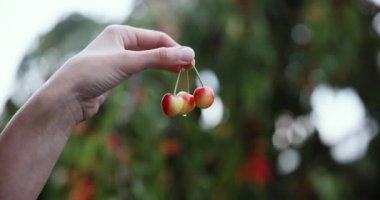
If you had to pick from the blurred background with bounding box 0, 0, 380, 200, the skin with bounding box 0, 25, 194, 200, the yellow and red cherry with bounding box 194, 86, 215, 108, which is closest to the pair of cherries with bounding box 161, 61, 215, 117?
the yellow and red cherry with bounding box 194, 86, 215, 108

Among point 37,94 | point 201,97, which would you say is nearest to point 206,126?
point 201,97

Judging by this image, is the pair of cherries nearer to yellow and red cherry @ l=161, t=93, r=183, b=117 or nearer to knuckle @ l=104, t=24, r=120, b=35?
yellow and red cherry @ l=161, t=93, r=183, b=117

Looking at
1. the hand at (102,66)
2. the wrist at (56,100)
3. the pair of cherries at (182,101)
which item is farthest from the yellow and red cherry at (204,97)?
the wrist at (56,100)

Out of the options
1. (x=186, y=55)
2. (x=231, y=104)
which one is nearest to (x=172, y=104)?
(x=186, y=55)

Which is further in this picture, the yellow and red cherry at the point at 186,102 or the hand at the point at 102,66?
the yellow and red cherry at the point at 186,102

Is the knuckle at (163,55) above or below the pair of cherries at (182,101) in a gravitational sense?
above

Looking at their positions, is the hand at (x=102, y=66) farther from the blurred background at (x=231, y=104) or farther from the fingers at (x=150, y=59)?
the blurred background at (x=231, y=104)

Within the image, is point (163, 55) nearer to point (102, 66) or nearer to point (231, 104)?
point (102, 66)
